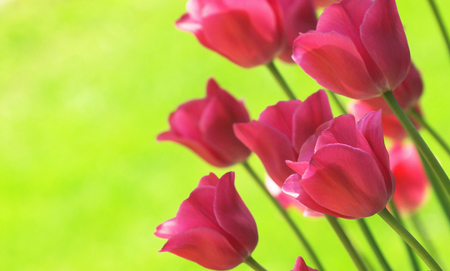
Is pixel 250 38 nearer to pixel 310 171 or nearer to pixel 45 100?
pixel 310 171

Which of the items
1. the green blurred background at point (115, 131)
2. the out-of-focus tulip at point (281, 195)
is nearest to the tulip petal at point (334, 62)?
the out-of-focus tulip at point (281, 195)

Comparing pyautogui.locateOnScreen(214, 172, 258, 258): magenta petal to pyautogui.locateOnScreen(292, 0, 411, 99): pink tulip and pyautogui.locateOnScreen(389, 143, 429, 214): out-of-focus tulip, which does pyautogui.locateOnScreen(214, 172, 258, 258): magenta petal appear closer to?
pyautogui.locateOnScreen(292, 0, 411, 99): pink tulip

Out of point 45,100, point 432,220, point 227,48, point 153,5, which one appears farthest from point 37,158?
point 227,48

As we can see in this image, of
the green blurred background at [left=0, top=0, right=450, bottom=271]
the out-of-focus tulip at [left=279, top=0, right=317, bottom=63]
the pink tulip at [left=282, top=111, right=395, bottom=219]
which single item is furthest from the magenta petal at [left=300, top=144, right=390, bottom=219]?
the green blurred background at [left=0, top=0, right=450, bottom=271]

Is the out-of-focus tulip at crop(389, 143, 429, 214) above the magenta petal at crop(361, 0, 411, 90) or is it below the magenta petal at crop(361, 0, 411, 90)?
below

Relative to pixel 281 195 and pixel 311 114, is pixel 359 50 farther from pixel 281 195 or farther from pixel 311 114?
pixel 281 195

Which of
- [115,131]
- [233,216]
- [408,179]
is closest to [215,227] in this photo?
[233,216]
